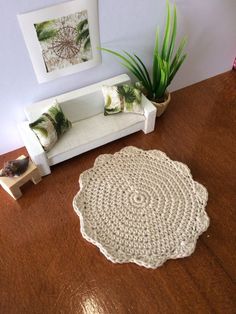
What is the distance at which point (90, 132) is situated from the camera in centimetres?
102

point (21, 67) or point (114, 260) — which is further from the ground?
point (21, 67)

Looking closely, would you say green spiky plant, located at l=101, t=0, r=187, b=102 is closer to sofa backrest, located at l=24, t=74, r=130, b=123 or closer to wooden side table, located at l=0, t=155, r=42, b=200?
sofa backrest, located at l=24, t=74, r=130, b=123

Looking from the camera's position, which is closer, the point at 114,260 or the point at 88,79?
the point at 114,260

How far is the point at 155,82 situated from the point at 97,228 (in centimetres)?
57

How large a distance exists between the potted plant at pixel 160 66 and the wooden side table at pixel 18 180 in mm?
461

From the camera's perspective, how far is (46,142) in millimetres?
918

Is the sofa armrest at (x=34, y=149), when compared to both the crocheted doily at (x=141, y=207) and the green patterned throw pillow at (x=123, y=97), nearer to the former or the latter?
the crocheted doily at (x=141, y=207)

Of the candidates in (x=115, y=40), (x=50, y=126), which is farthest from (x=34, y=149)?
(x=115, y=40)

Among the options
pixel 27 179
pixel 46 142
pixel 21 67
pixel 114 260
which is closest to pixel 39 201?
pixel 27 179

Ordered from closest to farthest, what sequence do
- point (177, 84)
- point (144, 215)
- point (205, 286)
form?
point (205, 286)
point (144, 215)
point (177, 84)

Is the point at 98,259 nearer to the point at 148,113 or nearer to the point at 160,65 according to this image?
the point at 148,113

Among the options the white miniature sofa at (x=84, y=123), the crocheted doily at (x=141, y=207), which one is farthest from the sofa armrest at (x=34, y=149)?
the crocheted doily at (x=141, y=207)

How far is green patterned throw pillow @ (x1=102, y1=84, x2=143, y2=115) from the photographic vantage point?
101cm

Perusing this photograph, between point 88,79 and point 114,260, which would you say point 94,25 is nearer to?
point 88,79
